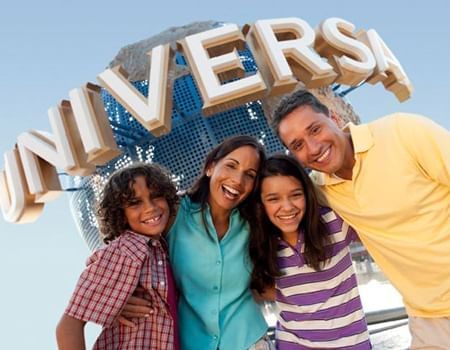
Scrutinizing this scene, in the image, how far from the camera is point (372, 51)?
664 cm

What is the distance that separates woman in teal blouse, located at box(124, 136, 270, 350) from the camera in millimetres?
1993

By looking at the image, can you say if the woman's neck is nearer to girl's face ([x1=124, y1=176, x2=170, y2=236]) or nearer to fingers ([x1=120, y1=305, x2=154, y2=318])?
girl's face ([x1=124, y1=176, x2=170, y2=236])

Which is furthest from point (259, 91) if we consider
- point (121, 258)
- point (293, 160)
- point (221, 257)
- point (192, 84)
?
point (121, 258)

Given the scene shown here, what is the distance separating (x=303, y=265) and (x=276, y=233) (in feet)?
0.73

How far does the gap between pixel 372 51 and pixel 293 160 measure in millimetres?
5035

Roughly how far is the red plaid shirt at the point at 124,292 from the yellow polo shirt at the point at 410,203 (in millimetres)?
974

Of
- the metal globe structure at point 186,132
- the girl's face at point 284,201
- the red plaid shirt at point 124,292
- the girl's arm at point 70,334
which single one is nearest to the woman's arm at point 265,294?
the girl's face at point 284,201

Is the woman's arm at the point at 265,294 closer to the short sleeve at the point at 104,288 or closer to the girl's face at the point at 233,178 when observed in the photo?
the girl's face at the point at 233,178

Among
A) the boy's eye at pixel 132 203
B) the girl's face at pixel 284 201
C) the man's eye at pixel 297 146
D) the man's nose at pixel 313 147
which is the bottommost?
the girl's face at pixel 284 201

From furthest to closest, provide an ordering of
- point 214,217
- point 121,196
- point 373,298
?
point 373,298, point 214,217, point 121,196

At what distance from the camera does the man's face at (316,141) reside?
6.88 feet

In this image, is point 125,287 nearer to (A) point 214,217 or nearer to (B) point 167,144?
(A) point 214,217

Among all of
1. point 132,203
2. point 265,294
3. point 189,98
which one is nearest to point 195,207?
point 132,203

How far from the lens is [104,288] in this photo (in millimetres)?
1729
